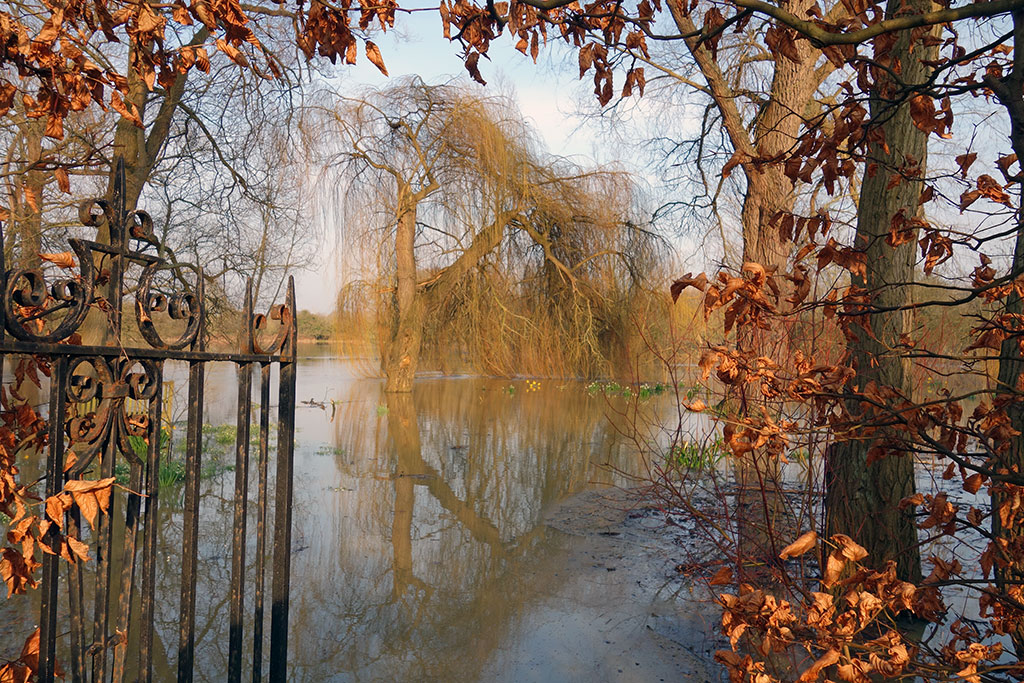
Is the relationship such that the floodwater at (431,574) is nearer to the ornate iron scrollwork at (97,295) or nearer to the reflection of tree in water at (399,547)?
the reflection of tree in water at (399,547)

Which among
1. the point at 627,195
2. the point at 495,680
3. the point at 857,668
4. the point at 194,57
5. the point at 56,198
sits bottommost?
the point at 495,680

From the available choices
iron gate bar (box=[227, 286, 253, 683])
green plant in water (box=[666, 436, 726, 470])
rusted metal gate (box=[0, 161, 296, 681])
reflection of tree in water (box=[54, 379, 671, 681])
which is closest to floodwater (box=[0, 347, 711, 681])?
reflection of tree in water (box=[54, 379, 671, 681])

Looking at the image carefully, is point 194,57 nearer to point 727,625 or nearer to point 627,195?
point 727,625

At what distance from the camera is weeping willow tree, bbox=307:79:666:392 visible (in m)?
13.7

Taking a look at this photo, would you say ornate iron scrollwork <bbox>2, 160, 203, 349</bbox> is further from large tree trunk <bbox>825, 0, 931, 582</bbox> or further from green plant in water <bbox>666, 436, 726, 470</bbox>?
large tree trunk <bbox>825, 0, 931, 582</bbox>

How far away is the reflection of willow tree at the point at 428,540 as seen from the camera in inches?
140

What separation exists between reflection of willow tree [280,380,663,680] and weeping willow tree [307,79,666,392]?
3.31 meters

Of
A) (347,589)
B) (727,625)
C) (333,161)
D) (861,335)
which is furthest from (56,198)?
(727,625)

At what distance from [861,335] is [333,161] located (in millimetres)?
11515

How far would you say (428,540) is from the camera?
529 centimetres

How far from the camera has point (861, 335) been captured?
4.25 meters

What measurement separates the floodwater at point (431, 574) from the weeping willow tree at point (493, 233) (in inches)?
197

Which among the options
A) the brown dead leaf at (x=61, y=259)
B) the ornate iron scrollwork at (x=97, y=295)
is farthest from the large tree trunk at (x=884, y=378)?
the brown dead leaf at (x=61, y=259)

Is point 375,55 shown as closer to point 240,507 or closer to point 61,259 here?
point 61,259
